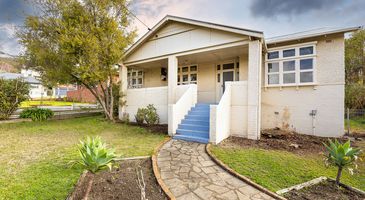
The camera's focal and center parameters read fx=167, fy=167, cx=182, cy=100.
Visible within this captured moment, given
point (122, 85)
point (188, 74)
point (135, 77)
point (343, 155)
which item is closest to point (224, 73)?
point (188, 74)

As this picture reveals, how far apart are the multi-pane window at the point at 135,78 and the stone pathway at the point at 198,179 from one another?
9.48 m

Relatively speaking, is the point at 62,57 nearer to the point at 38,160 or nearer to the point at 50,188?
the point at 38,160

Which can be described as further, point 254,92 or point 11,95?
point 11,95

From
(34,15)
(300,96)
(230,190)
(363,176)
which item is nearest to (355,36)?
(300,96)

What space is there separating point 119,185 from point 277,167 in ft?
12.6

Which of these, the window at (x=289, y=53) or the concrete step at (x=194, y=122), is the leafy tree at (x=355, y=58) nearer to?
the window at (x=289, y=53)

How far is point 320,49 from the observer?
8062 millimetres

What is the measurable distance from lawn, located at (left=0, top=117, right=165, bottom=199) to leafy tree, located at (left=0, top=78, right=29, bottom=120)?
8.01 ft

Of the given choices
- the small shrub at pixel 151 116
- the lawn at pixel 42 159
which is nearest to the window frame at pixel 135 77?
the small shrub at pixel 151 116

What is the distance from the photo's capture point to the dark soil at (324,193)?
3145 millimetres

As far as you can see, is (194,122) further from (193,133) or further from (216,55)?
(216,55)

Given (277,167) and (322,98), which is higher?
(322,98)

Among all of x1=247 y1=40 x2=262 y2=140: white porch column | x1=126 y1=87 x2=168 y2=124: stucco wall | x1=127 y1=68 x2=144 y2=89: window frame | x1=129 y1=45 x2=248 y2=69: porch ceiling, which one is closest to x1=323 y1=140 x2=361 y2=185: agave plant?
x1=247 y1=40 x2=262 y2=140: white porch column

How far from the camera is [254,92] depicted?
7.05 metres
